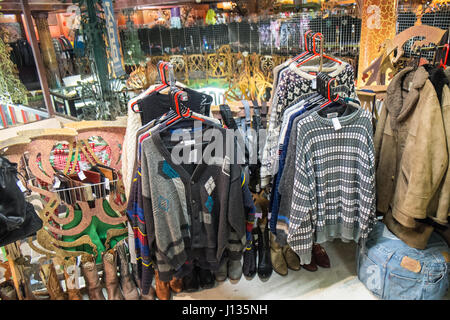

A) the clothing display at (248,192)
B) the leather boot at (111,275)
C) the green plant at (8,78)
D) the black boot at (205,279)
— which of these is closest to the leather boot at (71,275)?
the clothing display at (248,192)

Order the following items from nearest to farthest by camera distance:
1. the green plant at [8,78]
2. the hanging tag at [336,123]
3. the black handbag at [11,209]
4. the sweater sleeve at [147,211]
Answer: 1. the black handbag at [11,209]
2. the sweater sleeve at [147,211]
3. the hanging tag at [336,123]
4. the green plant at [8,78]

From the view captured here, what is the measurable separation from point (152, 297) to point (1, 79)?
2963mm

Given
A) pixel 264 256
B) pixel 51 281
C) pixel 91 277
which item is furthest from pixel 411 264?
pixel 51 281

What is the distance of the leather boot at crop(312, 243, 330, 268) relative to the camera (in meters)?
2.35

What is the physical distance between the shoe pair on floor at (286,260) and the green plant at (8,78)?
10.6ft

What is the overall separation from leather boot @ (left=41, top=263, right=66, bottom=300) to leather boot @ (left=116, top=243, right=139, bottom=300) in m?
0.38

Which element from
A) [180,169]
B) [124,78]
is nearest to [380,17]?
[180,169]

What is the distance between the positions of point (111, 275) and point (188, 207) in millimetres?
829

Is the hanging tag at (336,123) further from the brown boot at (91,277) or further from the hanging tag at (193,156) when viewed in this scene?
the brown boot at (91,277)

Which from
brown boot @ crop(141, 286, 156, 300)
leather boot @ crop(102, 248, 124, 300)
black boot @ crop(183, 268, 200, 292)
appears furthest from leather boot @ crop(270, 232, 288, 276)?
leather boot @ crop(102, 248, 124, 300)

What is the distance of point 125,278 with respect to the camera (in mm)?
2086

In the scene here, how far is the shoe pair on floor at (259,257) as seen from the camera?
2254mm

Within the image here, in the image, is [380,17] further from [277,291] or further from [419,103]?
[277,291]

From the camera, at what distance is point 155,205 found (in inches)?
61.8
